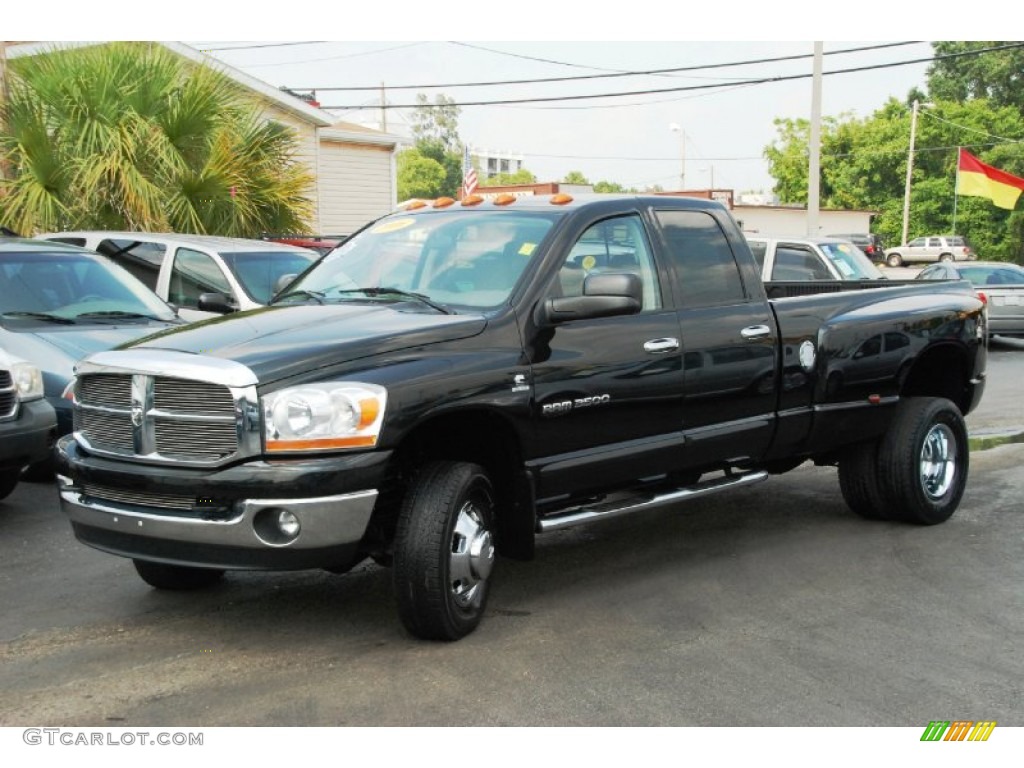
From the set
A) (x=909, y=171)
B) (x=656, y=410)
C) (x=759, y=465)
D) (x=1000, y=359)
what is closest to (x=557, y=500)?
(x=656, y=410)

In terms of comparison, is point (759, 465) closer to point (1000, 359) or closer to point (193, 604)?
point (193, 604)

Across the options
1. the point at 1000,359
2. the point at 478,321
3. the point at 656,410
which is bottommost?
the point at 1000,359

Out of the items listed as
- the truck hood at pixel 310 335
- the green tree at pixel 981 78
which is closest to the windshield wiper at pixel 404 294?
the truck hood at pixel 310 335

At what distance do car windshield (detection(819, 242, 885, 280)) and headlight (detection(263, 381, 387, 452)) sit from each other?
11163 millimetres

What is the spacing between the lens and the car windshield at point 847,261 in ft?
48.7

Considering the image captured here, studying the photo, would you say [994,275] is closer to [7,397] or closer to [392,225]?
[392,225]

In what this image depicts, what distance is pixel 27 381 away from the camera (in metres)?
7.27

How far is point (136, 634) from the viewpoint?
5266 mm

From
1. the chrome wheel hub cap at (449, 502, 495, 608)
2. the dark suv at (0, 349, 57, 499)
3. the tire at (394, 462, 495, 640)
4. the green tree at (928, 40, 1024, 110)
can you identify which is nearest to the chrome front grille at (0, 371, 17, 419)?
the dark suv at (0, 349, 57, 499)

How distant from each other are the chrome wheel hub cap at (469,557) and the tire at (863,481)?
10.0 feet

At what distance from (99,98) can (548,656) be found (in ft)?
35.7

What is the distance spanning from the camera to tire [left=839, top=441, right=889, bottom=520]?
7.27 meters

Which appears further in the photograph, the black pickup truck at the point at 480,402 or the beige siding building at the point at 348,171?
the beige siding building at the point at 348,171

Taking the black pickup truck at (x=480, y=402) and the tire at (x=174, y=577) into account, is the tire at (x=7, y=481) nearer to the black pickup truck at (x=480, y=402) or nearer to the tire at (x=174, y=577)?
the tire at (x=174, y=577)
